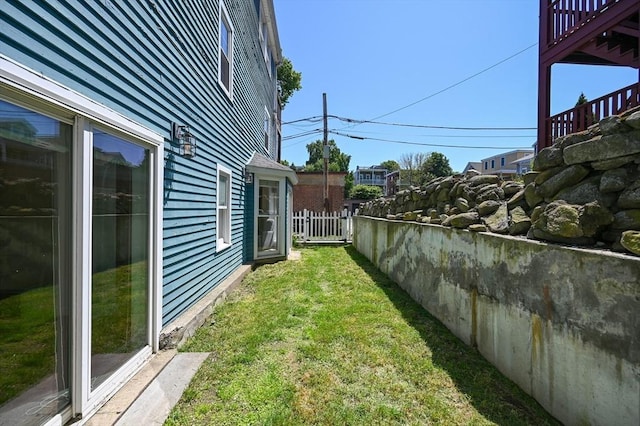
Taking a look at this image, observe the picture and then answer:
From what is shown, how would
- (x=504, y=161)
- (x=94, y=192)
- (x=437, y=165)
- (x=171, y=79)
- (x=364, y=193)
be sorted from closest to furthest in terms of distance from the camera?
(x=94, y=192) < (x=171, y=79) < (x=364, y=193) < (x=504, y=161) < (x=437, y=165)

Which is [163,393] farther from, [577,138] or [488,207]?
[577,138]

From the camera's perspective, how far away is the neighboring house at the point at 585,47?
5.02m

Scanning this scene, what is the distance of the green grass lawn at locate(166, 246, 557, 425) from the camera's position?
2336 mm

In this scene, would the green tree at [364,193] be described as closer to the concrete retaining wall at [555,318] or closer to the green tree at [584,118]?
the green tree at [584,118]

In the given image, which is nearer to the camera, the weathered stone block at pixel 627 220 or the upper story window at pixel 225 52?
the weathered stone block at pixel 627 220

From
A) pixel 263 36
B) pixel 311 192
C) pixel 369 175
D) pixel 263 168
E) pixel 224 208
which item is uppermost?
pixel 369 175

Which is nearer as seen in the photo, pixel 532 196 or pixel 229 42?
pixel 532 196

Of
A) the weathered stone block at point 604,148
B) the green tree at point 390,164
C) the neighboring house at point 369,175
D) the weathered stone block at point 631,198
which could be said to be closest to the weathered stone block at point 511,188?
the weathered stone block at point 604,148

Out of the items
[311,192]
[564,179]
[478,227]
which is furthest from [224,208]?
[311,192]

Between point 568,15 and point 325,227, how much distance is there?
367 inches

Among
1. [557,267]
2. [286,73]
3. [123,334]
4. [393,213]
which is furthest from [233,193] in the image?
[286,73]

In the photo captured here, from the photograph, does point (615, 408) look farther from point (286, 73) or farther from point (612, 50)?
point (286, 73)

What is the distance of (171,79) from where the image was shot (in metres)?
3.72

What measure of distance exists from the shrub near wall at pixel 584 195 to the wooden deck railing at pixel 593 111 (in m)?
3.04
